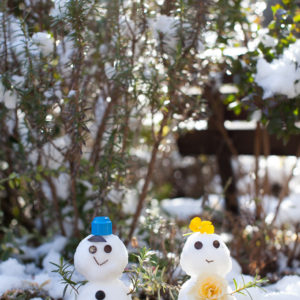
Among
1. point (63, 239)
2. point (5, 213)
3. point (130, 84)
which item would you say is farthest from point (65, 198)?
point (130, 84)

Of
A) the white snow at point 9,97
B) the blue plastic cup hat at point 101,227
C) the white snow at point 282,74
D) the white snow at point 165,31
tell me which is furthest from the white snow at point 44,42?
the white snow at point 282,74

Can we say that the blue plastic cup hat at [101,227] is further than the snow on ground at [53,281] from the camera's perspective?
No

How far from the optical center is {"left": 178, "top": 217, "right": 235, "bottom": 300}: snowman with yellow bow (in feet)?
3.60

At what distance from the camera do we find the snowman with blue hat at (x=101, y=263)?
1.08 metres

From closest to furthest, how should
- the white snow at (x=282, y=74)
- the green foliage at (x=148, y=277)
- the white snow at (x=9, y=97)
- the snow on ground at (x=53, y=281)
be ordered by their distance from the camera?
the green foliage at (x=148, y=277) → the snow on ground at (x=53, y=281) → the white snow at (x=9, y=97) → the white snow at (x=282, y=74)

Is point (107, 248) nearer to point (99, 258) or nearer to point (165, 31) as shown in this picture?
point (99, 258)

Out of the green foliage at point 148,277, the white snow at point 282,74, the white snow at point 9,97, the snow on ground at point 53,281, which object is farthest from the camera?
the white snow at point 282,74

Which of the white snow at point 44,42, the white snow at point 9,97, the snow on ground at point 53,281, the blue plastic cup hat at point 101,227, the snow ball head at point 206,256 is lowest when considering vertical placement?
the snow on ground at point 53,281

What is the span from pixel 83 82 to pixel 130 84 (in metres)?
0.31

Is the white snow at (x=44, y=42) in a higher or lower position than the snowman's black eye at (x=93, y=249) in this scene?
higher

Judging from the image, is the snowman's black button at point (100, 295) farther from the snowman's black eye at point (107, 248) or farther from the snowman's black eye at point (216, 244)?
the snowman's black eye at point (216, 244)

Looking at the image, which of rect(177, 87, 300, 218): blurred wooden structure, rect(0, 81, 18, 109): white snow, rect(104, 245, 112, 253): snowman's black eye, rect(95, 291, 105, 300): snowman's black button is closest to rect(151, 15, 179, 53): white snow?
rect(0, 81, 18, 109): white snow

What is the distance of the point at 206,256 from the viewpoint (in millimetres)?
1098

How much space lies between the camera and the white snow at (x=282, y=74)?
1634 mm
